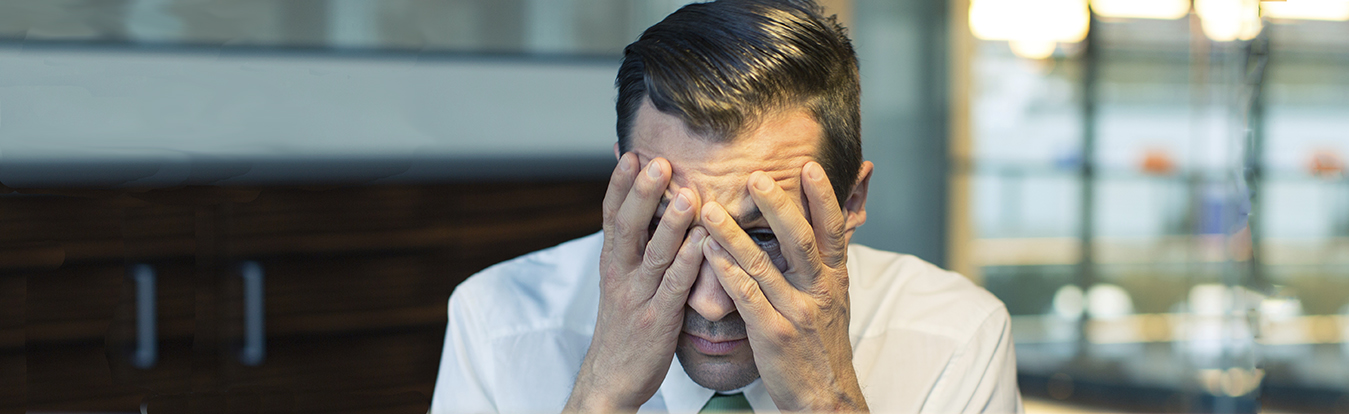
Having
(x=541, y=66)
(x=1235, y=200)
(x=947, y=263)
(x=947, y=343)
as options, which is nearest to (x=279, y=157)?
(x=541, y=66)

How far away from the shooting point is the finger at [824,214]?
2.67ft

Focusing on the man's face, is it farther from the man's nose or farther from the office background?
the office background

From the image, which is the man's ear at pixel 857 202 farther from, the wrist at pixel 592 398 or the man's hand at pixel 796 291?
the wrist at pixel 592 398

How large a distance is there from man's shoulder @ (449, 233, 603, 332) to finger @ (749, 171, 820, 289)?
35cm

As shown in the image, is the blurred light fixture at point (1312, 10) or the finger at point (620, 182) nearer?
the finger at point (620, 182)

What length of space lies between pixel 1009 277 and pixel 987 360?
2.15 meters

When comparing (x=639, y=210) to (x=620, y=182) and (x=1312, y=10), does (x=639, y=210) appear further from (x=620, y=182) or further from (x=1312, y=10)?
(x=1312, y=10)

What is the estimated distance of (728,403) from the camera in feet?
3.32

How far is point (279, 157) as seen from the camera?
207cm

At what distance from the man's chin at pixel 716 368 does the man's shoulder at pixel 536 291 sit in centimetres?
24

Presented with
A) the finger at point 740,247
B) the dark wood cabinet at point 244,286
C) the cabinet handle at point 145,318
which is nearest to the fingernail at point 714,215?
the finger at point 740,247

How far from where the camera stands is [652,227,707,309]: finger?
2.63ft

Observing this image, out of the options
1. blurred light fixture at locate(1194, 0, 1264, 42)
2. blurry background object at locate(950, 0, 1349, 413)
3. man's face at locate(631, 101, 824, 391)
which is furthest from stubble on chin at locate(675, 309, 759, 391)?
blurred light fixture at locate(1194, 0, 1264, 42)

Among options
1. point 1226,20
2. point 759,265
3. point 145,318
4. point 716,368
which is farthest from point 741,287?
point 1226,20
